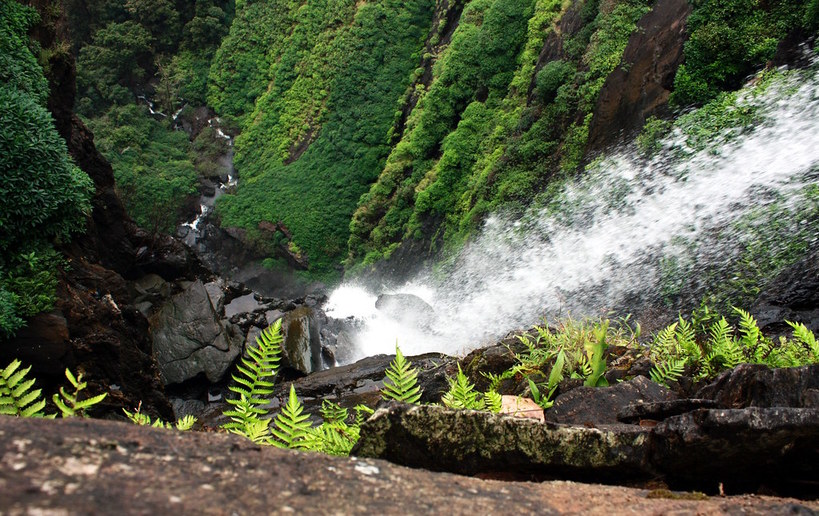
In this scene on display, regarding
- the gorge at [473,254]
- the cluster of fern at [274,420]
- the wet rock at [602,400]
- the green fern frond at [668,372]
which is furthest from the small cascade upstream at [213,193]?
the wet rock at [602,400]

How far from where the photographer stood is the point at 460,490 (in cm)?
188

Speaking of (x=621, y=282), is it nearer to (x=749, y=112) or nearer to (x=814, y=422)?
(x=749, y=112)

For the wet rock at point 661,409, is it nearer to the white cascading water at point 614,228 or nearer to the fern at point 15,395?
the fern at point 15,395

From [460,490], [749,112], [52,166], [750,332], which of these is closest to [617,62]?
[749,112]

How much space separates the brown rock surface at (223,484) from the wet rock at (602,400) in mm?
1785

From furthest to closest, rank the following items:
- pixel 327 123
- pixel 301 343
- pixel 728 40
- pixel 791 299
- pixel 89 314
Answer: pixel 327 123
pixel 301 343
pixel 728 40
pixel 89 314
pixel 791 299

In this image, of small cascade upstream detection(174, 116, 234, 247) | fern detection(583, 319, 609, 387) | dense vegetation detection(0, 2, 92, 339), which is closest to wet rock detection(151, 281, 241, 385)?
dense vegetation detection(0, 2, 92, 339)

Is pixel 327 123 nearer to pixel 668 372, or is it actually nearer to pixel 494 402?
pixel 668 372

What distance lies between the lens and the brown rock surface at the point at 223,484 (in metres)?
1.43

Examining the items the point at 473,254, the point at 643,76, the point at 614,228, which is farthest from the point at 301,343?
the point at 643,76

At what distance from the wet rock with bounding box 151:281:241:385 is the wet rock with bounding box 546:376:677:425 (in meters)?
11.8

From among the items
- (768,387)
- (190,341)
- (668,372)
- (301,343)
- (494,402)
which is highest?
(301,343)

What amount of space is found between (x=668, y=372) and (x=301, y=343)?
12.2 metres

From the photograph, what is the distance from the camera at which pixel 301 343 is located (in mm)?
15742
